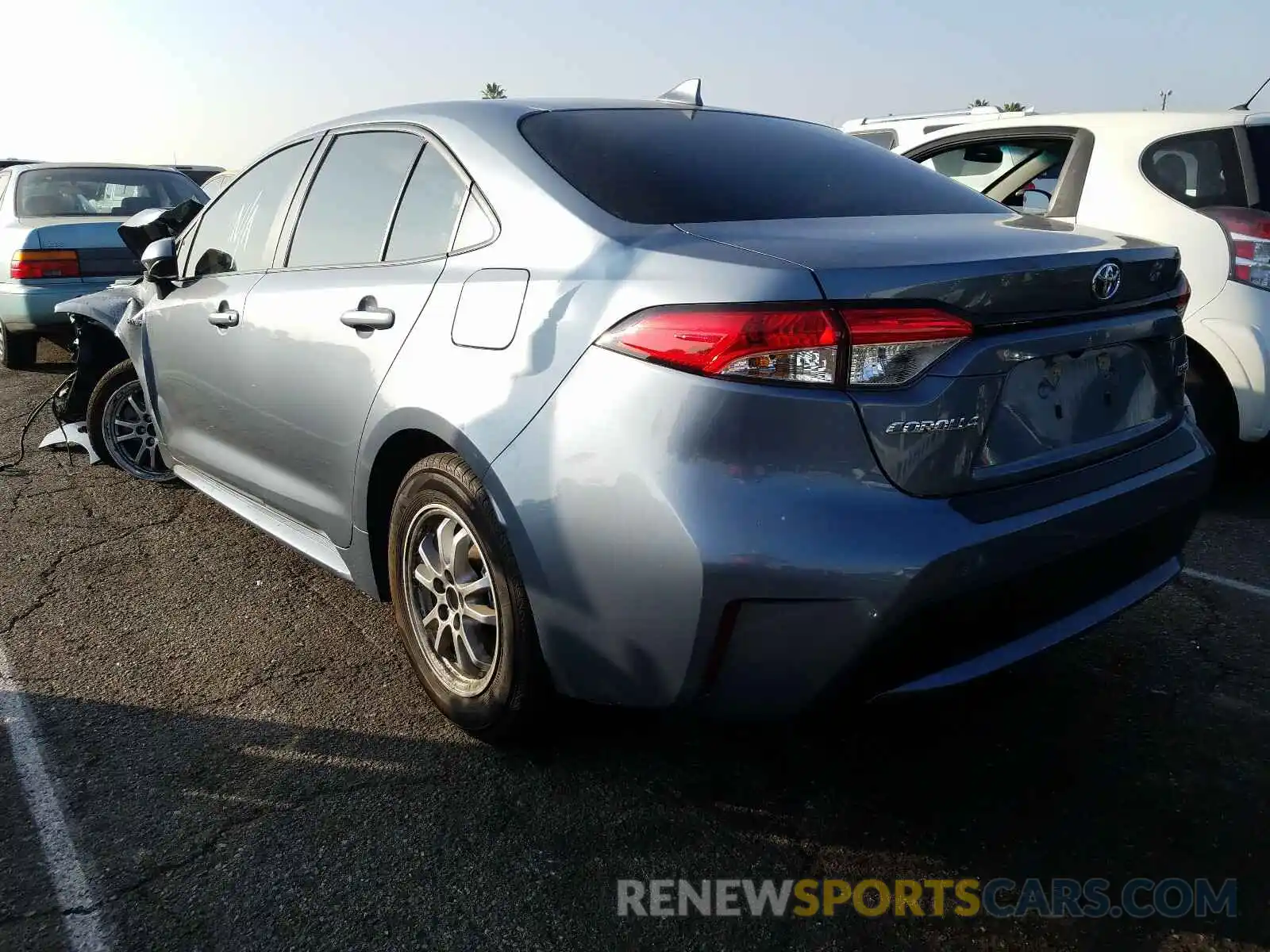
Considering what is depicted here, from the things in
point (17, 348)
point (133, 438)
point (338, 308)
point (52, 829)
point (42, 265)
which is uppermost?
point (338, 308)

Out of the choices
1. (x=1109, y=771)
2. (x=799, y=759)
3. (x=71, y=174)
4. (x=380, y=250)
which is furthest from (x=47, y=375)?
(x=1109, y=771)

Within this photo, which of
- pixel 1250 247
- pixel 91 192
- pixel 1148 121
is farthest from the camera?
pixel 91 192

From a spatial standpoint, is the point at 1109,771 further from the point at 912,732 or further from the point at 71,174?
the point at 71,174

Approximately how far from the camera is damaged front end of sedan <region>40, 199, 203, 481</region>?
4711 mm

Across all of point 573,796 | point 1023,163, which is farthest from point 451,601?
point 1023,163

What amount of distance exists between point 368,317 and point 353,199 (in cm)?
58

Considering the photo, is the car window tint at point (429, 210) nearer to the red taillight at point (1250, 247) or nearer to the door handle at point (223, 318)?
the door handle at point (223, 318)

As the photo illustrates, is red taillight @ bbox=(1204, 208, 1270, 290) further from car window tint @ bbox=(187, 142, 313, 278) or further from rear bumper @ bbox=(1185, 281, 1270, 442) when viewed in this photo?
car window tint @ bbox=(187, 142, 313, 278)

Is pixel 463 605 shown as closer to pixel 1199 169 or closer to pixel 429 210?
pixel 429 210

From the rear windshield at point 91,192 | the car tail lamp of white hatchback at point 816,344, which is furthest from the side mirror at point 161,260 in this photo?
the rear windshield at point 91,192

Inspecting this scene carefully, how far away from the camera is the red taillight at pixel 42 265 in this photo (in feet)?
24.0

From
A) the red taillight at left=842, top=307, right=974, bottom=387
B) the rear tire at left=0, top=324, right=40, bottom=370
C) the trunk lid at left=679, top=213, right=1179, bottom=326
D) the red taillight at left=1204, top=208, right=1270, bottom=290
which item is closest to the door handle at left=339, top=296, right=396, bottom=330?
the trunk lid at left=679, top=213, right=1179, bottom=326

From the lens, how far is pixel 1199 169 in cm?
449

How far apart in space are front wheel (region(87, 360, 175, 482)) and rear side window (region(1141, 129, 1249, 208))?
4.72 meters
